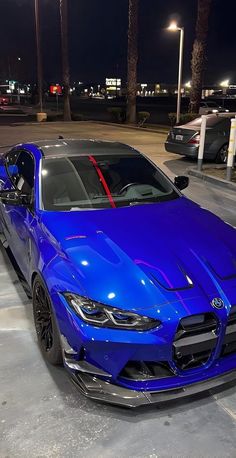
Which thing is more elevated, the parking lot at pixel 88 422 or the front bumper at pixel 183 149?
the front bumper at pixel 183 149

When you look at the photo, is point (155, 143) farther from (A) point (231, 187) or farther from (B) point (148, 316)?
(B) point (148, 316)

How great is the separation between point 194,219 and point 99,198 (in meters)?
0.87

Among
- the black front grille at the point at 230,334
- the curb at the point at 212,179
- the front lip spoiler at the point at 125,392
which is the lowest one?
the curb at the point at 212,179

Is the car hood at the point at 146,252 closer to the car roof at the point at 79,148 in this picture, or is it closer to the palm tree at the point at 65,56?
the car roof at the point at 79,148

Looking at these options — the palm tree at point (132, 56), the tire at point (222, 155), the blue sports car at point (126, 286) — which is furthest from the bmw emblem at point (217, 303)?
the palm tree at point (132, 56)

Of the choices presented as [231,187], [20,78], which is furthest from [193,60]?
[20,78]

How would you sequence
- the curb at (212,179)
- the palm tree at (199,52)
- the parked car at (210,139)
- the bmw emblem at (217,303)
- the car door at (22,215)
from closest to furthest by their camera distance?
1. the bmw emblem at (217,303)
2. the car door at (22,215)
3. the curb at (212,179)
4. the parked car at (210,139)
5. the palm tree at (199,52)

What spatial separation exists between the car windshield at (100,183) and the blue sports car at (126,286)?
0.01 metres

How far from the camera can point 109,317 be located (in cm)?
271

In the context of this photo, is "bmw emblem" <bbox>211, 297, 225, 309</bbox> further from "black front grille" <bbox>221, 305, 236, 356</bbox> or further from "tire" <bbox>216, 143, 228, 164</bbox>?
"tire" <bbox>216, 143, 228, 164</bbox>

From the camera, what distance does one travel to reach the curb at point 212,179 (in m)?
9.31

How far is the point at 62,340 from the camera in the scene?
9.72ft

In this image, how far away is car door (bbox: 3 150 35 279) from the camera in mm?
3967

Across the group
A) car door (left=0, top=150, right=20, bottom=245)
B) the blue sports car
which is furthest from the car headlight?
car door (left=0, top=150, right=20, bottom=245)
